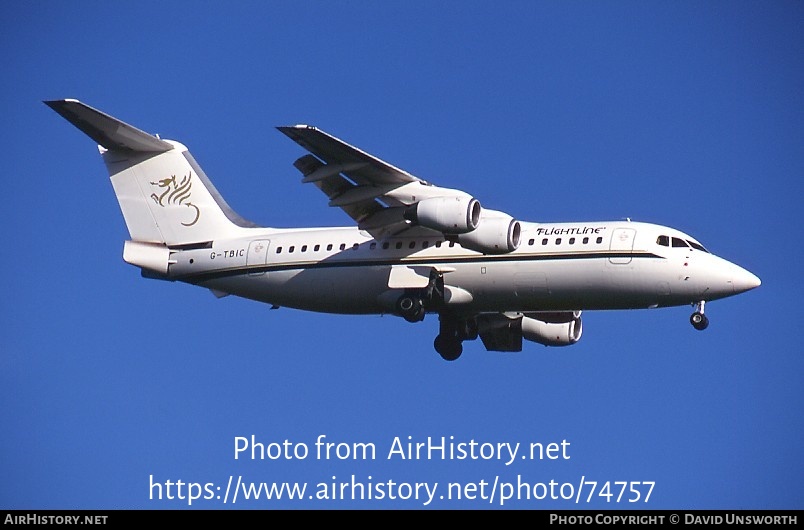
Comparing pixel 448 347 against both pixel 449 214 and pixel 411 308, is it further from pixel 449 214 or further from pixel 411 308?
pixel 449 214

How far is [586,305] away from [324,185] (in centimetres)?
398

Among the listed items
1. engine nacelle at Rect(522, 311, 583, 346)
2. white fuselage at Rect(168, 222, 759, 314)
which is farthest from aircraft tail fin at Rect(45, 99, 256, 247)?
engine nacelle at Rect(522, 311, 583, 346)

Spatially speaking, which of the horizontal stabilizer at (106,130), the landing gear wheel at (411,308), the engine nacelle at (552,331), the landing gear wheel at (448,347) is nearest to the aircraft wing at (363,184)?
the landing gear wheel at (411,308)

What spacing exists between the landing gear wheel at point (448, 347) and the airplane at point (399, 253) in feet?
0.07

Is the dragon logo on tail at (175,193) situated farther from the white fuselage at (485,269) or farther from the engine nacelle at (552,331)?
the engine nacelle at (552,331)

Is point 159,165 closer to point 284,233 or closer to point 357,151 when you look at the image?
point 284,233

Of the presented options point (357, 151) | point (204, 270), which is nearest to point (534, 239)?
point (357, 151)

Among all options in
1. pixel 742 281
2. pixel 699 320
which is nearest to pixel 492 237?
pixel 699 320

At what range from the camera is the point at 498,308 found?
25.0 metres

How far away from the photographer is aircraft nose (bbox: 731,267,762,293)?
79.3 ft

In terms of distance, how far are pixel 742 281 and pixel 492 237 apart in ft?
11.1

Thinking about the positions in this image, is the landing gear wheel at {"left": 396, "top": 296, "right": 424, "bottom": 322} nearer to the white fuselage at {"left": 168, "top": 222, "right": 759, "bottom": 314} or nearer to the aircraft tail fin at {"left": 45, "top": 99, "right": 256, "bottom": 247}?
the white fuselage at {"left": 168, "top": 222, "right": 759, "bottom": 314}
